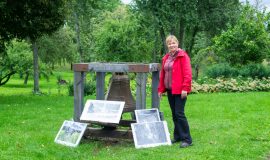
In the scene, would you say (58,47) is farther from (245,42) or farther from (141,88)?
(141,88)

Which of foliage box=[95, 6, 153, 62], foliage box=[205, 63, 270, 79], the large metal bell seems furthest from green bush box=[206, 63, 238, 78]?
the large metal bell

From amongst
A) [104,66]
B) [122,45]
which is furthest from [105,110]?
[122,45]

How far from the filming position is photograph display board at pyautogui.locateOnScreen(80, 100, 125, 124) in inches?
355

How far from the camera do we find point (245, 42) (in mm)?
24781

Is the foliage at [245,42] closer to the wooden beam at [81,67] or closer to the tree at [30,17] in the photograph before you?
the tree at [30,17]

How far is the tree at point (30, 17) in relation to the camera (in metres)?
17.9

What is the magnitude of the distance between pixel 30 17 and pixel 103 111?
34.1ft

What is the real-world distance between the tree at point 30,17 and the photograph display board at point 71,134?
9.40 metres

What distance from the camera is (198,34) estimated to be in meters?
Answer: 45.9

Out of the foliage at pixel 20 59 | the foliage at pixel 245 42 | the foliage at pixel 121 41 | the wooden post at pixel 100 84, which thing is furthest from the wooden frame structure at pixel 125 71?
the foliage at pixel 121 41

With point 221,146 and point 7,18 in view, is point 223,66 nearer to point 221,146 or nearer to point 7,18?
point 7,18

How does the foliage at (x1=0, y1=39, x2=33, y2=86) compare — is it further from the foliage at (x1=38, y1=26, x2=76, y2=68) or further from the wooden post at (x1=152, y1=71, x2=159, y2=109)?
the wooden post at (x1=152, y1=71, x2=159, y2=109)

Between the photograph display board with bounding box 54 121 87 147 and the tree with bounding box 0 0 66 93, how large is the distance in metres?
9.40

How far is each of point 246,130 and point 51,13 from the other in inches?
425
